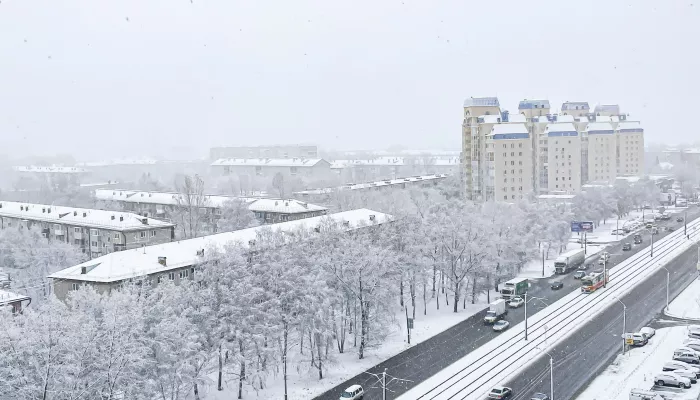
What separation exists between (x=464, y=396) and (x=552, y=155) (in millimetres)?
74017

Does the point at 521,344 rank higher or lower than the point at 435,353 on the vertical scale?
higher

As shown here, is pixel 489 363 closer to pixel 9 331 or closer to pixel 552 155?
pixel 9 331

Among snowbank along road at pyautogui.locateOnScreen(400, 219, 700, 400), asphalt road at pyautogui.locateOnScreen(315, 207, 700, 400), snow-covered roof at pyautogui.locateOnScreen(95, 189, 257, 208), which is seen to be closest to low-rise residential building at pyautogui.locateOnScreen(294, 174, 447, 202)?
snow-covered roof at pyautogui.locateOnScreen(95, 189, 257, 208)

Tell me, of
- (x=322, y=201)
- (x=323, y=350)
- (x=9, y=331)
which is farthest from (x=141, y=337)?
(x=322, y=201)

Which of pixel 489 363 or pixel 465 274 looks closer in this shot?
pixel 489 363

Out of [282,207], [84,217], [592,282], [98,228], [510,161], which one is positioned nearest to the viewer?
[592,282]

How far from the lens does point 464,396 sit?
1150 inches

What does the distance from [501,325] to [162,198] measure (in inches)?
2188

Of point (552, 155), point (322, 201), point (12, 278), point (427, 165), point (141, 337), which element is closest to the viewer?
point (141, 337)

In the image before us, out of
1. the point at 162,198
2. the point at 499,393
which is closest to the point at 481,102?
the point at 162,198

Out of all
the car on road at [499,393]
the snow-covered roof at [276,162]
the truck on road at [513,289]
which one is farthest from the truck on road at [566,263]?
the snow-covered roof at [276,162]

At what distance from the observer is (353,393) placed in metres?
29.5

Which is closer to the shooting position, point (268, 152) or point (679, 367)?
point (679, 367)

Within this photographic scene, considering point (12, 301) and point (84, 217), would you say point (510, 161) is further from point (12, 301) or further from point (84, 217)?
point (12, 301)
